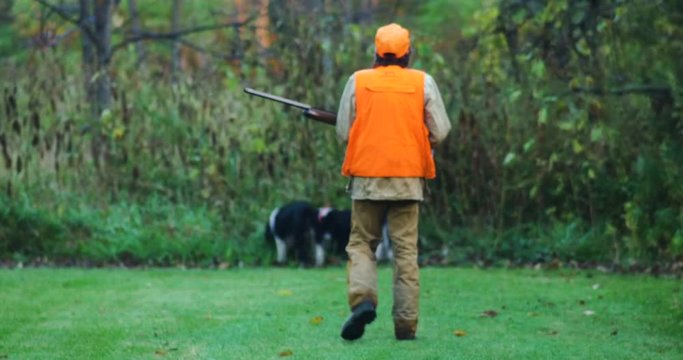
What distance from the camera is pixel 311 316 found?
10289 millimetres

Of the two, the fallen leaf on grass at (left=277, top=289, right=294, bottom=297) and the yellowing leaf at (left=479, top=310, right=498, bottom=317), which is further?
the fallen leaf on grass at (left=277, top=289, right=294, bottom=297)

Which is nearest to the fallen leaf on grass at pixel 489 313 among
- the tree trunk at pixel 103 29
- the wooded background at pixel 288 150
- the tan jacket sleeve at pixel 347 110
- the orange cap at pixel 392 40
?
the tan jacket sleeve at pixel 347 110

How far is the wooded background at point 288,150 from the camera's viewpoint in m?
15.2

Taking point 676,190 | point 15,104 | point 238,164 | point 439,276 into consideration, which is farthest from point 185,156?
point 676,190

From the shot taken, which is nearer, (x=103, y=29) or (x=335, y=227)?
(x=335, y=227)

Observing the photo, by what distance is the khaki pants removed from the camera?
867 cm

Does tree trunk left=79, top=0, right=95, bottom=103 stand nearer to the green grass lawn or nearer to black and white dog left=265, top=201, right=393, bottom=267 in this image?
black and white dog left=265, top=201, right=393, bottom=267

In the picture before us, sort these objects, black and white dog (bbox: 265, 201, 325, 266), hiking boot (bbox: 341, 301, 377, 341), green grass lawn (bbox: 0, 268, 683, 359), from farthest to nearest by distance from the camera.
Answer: black and white dog (bbox: 265, 201, 325, 266)
hiking boot (bbox: 341, 301, 377, 341)
green grass lawn (bbox: 0, 268, 683, 359)

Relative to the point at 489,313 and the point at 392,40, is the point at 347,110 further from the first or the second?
the point at 489,313

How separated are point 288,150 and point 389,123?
7.81 m

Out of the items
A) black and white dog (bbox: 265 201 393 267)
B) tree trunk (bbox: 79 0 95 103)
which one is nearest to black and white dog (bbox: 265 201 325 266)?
black and white dog (bbox: 265 201 393 267)

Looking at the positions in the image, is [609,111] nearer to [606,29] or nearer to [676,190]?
[606,29]

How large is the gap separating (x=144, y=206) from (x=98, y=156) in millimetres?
824

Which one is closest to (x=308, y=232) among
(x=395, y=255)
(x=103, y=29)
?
(x=103, y=29)
